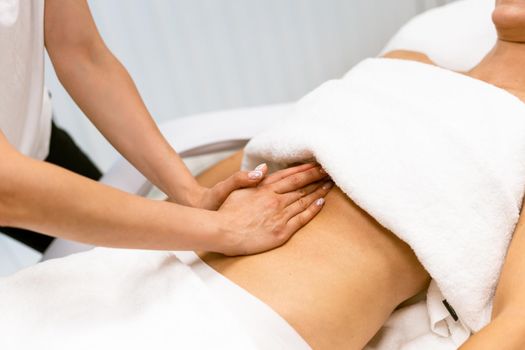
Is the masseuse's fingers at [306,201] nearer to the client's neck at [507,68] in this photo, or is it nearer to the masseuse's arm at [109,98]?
the masseuse's arm at [109,98]

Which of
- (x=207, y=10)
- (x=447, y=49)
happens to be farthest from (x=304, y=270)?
(x=207, y=10)

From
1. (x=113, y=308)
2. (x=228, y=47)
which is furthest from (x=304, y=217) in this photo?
(x=228, y=47)

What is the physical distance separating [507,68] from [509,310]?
595 mm

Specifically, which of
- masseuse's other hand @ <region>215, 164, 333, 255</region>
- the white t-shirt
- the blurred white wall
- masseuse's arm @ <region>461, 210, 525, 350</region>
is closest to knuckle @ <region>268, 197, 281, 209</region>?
masseuse's other hand @ <region>215, 164, 333, 255</region>

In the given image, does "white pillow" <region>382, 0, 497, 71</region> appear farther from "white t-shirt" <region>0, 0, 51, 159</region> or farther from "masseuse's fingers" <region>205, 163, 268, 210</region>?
"white t-shirt" <region>0, 0, 51, 159</region>

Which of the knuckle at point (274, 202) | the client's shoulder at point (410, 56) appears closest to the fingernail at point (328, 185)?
the knuckle at point (274, 202)

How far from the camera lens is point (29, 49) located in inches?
52.5

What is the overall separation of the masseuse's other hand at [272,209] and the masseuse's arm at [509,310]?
350 millimetres

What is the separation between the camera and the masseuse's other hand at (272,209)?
1.19 metres

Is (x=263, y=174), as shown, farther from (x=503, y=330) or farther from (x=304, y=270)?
(x=503, y=330)

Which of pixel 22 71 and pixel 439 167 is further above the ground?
pixel 22 71

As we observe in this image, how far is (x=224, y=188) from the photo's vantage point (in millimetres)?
1285

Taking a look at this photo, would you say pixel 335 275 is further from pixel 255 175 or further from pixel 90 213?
pixel 90 213

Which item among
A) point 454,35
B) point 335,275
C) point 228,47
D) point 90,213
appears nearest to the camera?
point 90,213
